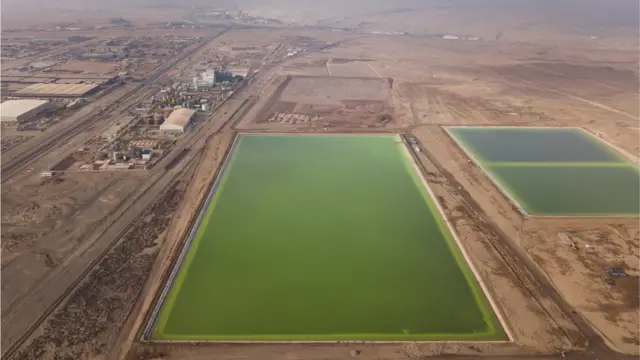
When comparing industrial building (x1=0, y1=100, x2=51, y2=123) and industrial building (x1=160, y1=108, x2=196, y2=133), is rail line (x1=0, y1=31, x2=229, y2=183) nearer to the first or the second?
industrial building (x1=0, y1=100, x2=51, y2=123)

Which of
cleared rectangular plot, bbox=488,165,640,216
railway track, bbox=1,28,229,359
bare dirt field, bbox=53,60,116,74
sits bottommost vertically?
railway track, bbox=1,28,229,359

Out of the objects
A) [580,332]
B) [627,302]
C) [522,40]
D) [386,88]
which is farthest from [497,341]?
[522,40]

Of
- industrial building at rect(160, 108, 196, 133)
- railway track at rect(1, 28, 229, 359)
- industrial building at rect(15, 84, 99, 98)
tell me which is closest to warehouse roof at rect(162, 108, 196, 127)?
industrial building at rect(160, 108, 196, 133)

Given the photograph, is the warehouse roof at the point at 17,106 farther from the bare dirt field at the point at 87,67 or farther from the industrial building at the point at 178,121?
the bare dirt field at the point at 87,67

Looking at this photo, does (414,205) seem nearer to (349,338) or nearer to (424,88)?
(349,338)

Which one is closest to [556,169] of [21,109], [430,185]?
[430,185]

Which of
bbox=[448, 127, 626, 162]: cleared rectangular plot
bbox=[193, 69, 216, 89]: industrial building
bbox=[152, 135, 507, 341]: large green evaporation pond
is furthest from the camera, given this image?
bbox=[193, 69, 216, 89]: industrial building

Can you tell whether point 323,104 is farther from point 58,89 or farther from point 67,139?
point 58,89
